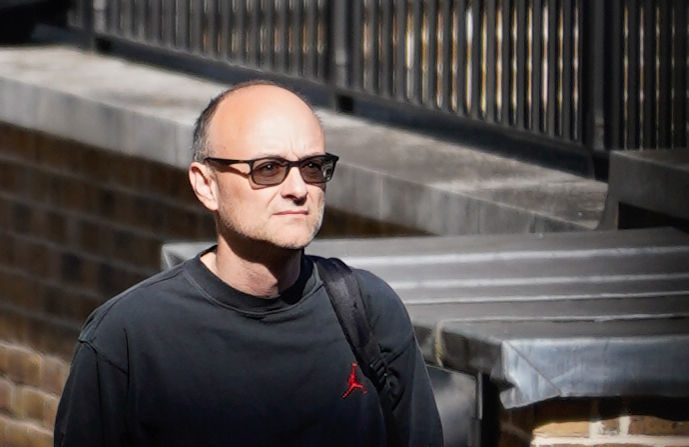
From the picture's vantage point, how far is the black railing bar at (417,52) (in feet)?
25.3

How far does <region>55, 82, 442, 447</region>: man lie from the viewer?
3799 millimetres

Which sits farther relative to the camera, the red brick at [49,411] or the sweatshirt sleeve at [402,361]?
the red brick at [49,411]

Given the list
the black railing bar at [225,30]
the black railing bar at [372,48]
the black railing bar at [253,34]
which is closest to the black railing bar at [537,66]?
the black railing bar at [372,48]

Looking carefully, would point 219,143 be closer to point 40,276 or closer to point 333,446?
point 333,446

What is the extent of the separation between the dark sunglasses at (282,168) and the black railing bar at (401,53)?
3.94 meters

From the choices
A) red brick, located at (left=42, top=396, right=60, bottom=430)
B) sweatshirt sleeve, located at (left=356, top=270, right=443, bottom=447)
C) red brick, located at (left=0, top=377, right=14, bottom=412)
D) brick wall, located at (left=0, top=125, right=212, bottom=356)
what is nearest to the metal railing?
brick wall, located at (left=0, top=125, right=212, bottom=356)

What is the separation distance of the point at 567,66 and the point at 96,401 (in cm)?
356

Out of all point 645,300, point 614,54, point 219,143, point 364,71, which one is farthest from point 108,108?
point 219,143

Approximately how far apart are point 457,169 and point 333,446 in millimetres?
3403

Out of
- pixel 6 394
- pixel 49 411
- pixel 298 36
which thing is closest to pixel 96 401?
pixel 298 36

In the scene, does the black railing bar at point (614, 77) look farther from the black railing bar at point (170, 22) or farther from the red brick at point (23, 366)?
the red brick at point (23, 366)

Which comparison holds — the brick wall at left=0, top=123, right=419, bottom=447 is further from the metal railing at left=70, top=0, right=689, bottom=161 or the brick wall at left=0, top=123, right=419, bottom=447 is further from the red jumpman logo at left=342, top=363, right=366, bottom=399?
the red jumpman logo at left=342, top=363, right=366, bottom=399

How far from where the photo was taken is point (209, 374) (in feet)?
12.5

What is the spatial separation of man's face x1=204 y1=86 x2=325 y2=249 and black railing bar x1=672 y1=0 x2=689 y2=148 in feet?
9.64
